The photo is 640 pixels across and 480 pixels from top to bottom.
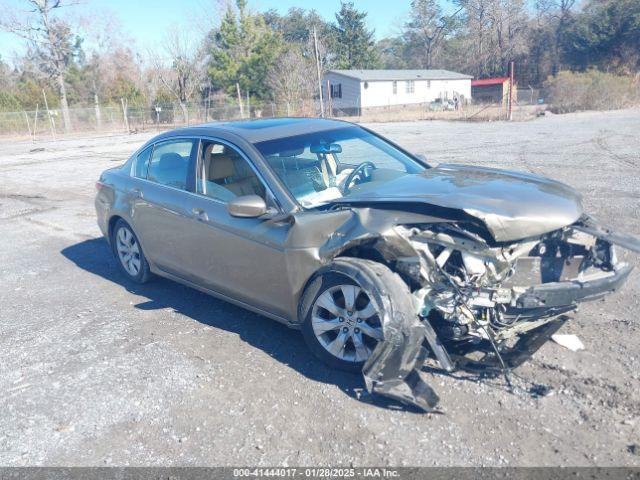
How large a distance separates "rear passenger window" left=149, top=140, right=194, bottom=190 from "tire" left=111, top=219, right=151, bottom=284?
0.72 meters

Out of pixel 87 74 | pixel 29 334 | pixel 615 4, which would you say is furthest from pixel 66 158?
pixel 615 4

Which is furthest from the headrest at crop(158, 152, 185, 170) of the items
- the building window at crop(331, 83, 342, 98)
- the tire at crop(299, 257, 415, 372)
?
the building window at crop(331, 83, 342, 98)

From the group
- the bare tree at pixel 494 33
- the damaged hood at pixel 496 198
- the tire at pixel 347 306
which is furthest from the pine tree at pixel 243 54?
the tire at pixel 347 306

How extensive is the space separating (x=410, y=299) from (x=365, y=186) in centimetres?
132

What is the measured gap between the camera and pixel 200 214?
4.53 meters

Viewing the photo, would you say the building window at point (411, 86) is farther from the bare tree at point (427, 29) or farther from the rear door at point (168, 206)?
the rear door at point (168, 206)

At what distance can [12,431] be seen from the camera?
3404 millimetres

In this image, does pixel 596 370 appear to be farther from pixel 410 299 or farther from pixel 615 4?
pixel 615 4

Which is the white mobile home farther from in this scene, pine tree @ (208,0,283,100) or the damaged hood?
the damaged hood

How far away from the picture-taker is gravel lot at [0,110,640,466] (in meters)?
2.97

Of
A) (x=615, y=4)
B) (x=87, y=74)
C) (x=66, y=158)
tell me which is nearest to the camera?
(x=66, y=158)

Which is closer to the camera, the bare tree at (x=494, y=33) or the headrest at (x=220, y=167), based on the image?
the headrest at (x=220, y=167)

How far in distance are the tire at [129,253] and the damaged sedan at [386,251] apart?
91 centimetres

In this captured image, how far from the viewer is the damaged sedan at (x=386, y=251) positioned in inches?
131
